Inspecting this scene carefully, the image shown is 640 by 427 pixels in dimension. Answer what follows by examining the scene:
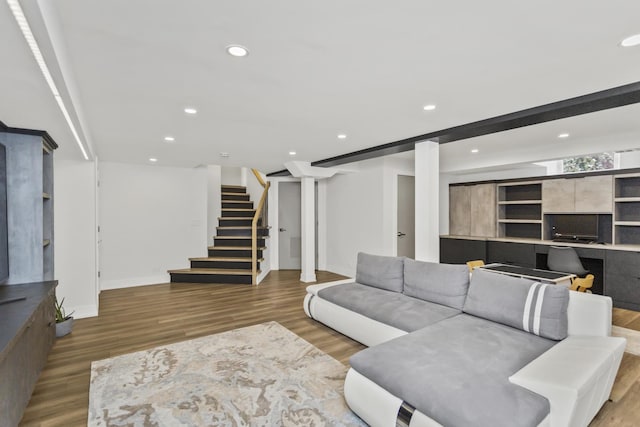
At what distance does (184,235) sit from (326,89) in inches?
199

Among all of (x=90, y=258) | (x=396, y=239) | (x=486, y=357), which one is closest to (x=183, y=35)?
(x=486, y=357)

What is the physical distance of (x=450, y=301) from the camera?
3.02 meters

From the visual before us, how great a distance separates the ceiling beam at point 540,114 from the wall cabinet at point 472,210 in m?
3.19

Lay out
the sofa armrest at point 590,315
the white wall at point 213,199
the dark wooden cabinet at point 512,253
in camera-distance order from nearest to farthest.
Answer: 1. the sofa armrest at point 590,315
2. the dark wooden cabinet at point 512,253
3. the white wall at point 213,199

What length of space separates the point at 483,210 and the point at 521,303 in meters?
4.55

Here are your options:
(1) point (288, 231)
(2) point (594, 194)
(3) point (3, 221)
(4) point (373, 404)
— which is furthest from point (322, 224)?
(4) point (373, 404)

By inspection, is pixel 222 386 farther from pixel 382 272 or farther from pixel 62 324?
pixel 62 324

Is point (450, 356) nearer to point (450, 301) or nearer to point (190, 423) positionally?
point (450, 301)

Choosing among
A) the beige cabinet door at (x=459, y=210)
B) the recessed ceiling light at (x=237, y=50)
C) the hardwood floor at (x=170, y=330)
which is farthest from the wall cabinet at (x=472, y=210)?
the recessed ceiling light at (x=237, y=50)

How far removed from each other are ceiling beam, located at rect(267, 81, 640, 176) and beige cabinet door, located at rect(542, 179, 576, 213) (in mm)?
3007

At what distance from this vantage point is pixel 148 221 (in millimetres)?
6043

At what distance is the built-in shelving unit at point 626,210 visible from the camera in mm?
4734

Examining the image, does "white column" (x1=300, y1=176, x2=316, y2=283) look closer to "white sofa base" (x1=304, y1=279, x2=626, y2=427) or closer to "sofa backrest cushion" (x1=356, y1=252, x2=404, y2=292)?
"sofa backrest cushion" (x1=356, y1=252, x2=404, y2=292)

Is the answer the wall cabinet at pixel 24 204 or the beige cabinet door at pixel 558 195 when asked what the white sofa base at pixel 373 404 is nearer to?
the wall cabinet at pixel 24 204
